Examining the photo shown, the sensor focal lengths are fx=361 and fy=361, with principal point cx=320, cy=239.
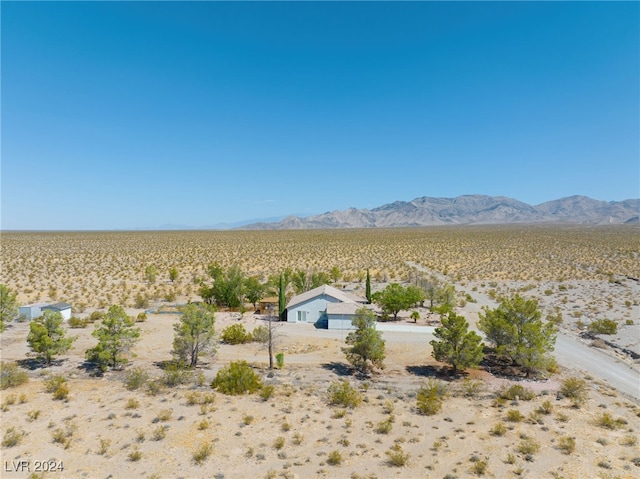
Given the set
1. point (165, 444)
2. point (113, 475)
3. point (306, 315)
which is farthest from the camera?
point (306, 315)

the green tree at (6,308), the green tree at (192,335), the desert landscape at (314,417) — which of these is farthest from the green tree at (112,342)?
the green tree at (6,308)

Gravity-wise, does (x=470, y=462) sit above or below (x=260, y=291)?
below

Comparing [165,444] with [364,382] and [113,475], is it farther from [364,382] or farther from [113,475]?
[364,382]

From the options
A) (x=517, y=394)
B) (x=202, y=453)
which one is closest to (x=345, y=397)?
(x=202, y=453)

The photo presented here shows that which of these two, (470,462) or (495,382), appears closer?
→ (470,462)

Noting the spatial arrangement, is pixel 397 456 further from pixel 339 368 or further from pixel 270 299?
→ pixel 270 299

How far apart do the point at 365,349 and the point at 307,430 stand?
6.75 meters

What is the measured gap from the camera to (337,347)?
Result: 79.1 feet

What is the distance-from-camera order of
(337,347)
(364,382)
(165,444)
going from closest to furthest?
(165,444), (364,382), (337,347)

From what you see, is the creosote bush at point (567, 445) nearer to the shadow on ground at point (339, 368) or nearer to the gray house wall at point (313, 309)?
the shadow on ground at point (339, 368)

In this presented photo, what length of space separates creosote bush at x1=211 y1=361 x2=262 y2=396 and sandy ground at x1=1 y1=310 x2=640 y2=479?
1.75 ft

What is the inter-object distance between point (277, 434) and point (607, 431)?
12.8 m

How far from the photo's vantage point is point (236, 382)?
1742cm

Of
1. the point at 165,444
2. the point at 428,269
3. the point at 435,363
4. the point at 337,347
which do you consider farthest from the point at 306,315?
the point at 428,269
